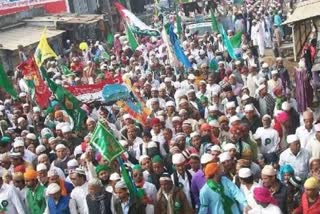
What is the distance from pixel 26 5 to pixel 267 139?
80.6 feet

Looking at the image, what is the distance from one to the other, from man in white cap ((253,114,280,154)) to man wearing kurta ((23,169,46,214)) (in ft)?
9.55

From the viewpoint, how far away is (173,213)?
7.26m

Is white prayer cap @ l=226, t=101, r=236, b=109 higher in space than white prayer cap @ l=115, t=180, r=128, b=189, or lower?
lower

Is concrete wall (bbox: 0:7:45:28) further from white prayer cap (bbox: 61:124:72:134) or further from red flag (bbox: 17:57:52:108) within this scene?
white prayer cap (bbox: 61:124:72:134)

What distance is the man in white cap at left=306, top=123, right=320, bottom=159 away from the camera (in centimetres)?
826

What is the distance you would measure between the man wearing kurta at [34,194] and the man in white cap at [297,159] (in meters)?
2.81

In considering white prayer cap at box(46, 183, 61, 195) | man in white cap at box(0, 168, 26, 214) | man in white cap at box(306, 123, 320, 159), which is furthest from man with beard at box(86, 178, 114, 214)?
man in white cap at box(306, 123, 320, 159)

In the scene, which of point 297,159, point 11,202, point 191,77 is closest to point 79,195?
point 11,202

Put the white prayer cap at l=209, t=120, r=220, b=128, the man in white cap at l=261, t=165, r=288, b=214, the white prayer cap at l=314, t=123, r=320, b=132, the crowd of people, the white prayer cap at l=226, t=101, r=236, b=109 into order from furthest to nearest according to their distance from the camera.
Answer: the white prayer cap at l=226, t=101, r=236, b=109
the white prayer cap at l=209, t=120, r=220, b=128
the white prayer cap at l=314, t=123, r=320, b=132
the crowd of people
the man in white cap at l=261, t=165, r=288, b=214

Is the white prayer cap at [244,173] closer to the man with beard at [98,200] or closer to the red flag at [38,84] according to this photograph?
the man with beard at [98,200]

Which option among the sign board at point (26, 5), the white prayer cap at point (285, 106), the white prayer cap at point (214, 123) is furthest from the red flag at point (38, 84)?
the sign board at point (26, 5)

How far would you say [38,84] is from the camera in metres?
14.0

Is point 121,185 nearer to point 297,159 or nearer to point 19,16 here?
point 297,159

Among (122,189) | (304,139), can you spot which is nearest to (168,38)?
(304,139)
